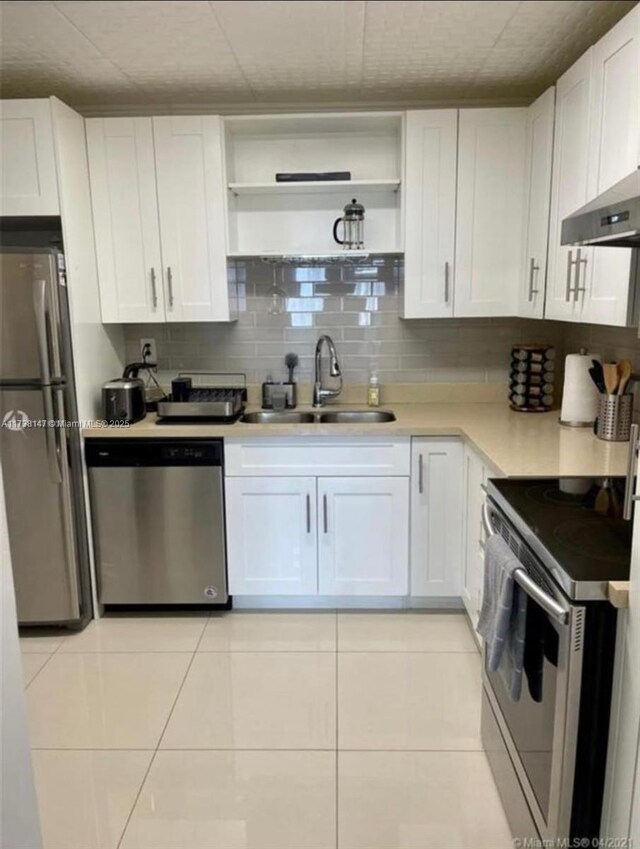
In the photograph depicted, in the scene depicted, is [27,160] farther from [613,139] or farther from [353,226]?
[613,139]

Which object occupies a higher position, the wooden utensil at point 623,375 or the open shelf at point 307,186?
the open shelf at point 307,186

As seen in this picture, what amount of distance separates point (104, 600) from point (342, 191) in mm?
2293

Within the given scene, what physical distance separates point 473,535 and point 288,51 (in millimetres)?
2072

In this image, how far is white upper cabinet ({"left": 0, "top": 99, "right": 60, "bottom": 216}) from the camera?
243 centimetres

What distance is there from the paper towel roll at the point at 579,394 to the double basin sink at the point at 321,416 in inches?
33.4

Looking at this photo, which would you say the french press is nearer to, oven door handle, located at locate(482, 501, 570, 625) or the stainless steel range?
the stainless steel range

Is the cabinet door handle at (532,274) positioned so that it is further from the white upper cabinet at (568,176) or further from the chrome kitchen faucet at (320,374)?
the chrome kitchen faucet at (320,374)

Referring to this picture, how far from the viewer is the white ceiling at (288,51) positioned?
1942 millimetres

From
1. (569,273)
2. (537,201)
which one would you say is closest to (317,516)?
(569,273)

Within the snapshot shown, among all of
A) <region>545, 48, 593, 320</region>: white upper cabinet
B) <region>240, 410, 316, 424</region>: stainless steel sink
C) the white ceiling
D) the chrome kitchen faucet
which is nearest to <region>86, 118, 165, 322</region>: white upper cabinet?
the white ceiling

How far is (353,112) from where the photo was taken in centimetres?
276

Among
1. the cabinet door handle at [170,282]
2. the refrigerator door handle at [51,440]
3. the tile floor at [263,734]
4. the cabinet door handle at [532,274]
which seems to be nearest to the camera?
the tile floor at [263,734]

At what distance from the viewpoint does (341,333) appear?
10.3 ft

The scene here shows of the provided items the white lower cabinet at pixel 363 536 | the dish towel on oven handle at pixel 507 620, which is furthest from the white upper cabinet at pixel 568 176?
the dish towel on oven handle at pixel 507 620
